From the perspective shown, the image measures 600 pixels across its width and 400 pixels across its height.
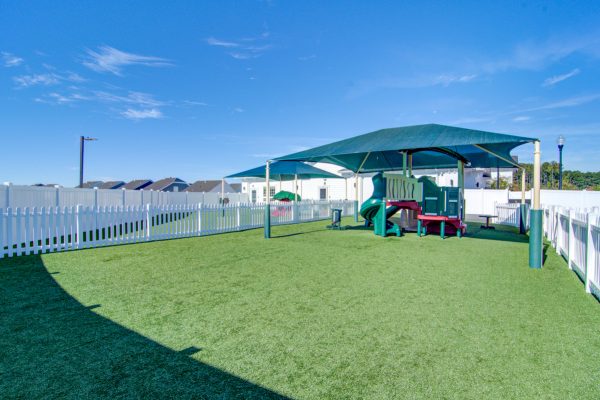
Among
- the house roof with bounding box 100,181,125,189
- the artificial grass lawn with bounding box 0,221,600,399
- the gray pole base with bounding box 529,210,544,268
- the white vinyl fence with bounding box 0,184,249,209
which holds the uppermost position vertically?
the house roof with bounding box 100,181,125,189

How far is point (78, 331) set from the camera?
3596mm

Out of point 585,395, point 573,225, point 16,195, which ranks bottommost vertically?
point 585,395

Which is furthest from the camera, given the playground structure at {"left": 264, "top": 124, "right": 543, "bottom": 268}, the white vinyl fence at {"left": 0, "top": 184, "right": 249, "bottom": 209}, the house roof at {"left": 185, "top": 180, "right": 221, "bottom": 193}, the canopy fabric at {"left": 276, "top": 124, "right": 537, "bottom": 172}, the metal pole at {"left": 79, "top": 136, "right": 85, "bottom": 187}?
the house roof at {"left": 185, "top": 180, "right": 221, "bottom": 193}

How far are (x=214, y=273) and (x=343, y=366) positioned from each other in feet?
13.4

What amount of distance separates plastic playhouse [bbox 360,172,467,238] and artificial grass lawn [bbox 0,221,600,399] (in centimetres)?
529

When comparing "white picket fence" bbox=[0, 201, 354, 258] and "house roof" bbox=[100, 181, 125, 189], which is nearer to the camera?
"white picket fence" bbox=[0, 201, 354, 258]

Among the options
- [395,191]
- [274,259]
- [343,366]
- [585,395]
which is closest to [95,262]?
[274,259]

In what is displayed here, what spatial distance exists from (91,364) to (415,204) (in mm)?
12273

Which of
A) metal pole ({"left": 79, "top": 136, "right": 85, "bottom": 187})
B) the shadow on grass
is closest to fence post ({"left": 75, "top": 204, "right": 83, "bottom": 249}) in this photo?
the shadow on grass

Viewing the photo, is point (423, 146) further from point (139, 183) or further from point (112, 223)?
point (139, 183)

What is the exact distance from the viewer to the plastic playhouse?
12.3 metres

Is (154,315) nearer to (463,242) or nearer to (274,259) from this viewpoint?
(274,259)

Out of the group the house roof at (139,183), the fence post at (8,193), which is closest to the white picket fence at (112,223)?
the fence post at (8,193)

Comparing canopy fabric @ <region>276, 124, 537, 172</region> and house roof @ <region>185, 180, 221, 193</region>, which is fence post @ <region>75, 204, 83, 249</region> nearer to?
canopy fabric @ <region>276, 124, 537, 172</region>
